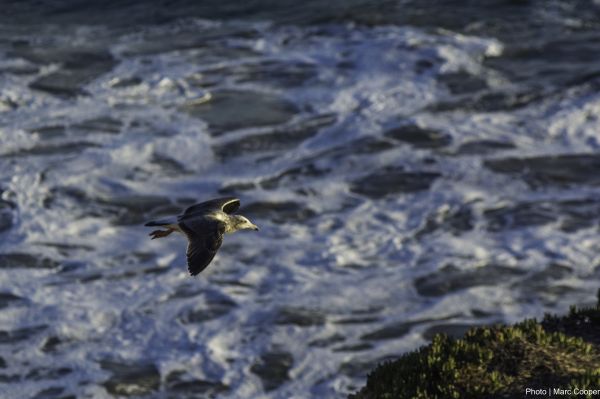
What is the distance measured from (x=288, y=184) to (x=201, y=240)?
786cm

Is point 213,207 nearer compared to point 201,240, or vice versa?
point 201,240

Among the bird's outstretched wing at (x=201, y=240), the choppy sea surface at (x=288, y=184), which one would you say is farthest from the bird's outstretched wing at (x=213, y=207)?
the choppy sea surface at (x=288, y=184)

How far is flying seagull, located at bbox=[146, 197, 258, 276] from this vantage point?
658 centimetres

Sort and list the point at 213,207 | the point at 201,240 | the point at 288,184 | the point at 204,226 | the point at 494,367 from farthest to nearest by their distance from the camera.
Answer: the point at 288,184, the point at 213,207, the point at 494,367, the point at 204,226, the point at 201,240

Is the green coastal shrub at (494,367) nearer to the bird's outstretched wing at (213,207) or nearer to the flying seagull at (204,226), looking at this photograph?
the flying seagull at (204,226)

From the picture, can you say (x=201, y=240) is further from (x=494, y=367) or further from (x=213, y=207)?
(x=494, y=367)

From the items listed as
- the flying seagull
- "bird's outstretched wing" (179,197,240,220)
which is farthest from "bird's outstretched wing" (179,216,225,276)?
"bird's outstretched wing" (179,197,240,220)

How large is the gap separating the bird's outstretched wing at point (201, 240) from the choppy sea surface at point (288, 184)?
3300mm

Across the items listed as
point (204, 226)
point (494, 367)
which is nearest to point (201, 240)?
point (204, 226)

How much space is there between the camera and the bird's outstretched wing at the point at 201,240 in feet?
21.3

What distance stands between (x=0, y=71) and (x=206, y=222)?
1309 cm

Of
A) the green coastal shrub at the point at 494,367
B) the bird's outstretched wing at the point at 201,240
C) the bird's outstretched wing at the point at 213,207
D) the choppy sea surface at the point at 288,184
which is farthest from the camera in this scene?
the choppy sea surface at the point at 288,184

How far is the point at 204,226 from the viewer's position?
23.2ft

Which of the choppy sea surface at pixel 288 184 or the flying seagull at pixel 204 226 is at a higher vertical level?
the flying seagull at pixel 204 226
